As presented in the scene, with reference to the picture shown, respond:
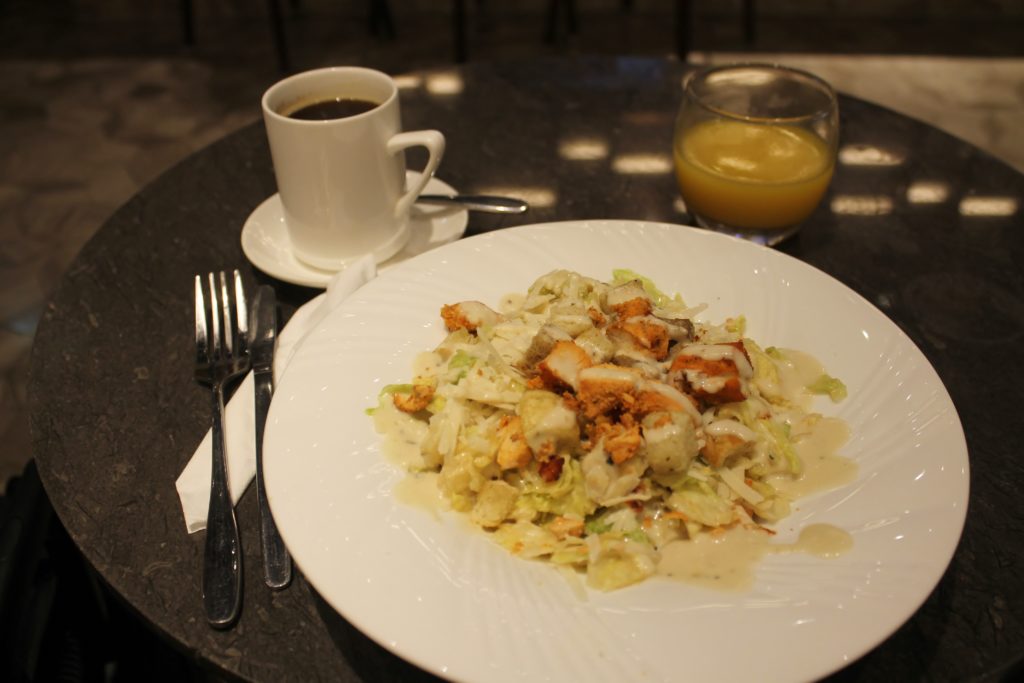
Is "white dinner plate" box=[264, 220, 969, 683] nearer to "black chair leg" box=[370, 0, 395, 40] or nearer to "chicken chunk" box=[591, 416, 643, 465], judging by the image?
"chicken chunk" box=[591, 416, 643, 465]

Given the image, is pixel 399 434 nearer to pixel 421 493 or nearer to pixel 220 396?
pixel 421 493

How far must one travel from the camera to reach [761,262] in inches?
53.5

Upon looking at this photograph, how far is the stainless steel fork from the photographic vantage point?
3.36 ft

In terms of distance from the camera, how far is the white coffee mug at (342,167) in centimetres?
149

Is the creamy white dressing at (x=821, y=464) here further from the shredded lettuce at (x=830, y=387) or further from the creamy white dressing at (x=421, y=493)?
the creamy white dressing at (x=421, y=493)

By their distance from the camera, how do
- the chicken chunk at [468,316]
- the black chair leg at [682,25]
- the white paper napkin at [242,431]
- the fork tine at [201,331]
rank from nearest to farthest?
the white paper napkin at [242,431] → the chicken chunk at [468,316] → the fork tine at [201,331] → the black chair leg at [682,25]

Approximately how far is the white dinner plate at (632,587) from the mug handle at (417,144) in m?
0.34

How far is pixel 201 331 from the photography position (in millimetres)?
1393

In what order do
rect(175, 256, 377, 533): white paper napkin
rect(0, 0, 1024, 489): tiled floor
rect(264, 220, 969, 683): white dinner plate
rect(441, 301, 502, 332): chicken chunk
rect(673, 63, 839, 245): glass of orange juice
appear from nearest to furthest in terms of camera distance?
1. rect(264, 220, 969, 683): white dinner plate
2. rect(175, 256, 377, 533): white paper napkin
3. rect(441, 301, 502, 332): chicken chunk
4. rect(673, 63, 839, 245): glass of orange juice
5. rect(0, 0, 1024, 489): tiled floor

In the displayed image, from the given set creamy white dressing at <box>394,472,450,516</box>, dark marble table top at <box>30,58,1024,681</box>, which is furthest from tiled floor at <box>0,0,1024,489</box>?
creamy white dressing at <box>394,472,450,516</box>

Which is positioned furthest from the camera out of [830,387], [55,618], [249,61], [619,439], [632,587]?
[249,61]

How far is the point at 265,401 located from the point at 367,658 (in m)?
A: 0.47

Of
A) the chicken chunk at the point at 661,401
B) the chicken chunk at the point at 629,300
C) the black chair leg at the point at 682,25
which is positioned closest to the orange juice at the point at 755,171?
the chicken chunk at the point at 629,300

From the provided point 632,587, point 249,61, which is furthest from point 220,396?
point 249,61
